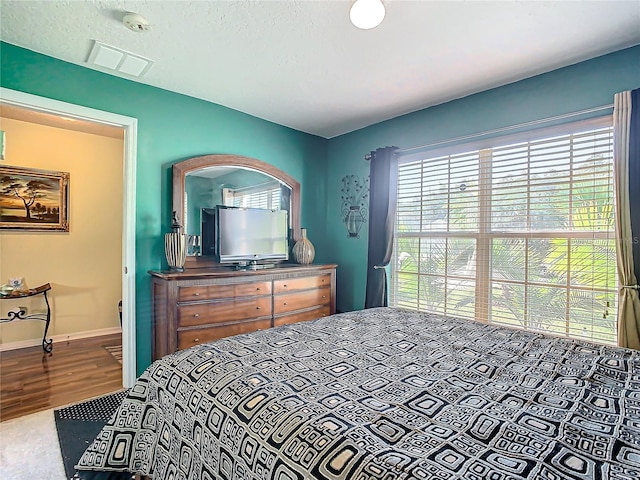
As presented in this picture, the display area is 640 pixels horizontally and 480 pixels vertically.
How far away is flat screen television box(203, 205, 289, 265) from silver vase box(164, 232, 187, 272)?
33cm

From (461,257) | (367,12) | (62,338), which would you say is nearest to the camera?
(367,12)

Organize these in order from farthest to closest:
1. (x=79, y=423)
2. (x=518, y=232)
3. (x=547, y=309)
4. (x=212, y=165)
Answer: (x=212, y=165), (x=518, y=232), (x=547, y=309), (x=79, y=423)

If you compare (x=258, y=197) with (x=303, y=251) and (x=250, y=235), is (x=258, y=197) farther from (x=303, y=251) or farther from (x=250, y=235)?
(x=303, y=251)

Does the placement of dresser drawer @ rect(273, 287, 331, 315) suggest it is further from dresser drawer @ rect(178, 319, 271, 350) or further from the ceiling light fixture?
the ceiling light fixture

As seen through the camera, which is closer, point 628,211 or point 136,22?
point 136,22

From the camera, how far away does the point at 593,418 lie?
3.14 ft

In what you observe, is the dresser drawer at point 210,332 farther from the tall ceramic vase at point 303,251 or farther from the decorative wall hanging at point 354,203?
the decorative wall hanging at point 354,203

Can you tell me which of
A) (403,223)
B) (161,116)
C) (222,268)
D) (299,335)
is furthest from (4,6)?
(403,223)

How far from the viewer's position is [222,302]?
9.09ft

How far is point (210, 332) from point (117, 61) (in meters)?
2.14

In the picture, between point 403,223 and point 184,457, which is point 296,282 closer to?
point 403,223

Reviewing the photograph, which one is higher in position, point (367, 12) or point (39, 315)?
point (367, 12)

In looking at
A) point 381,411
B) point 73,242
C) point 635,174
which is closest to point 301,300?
point 381,411

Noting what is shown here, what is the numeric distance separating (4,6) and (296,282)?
2.72 meters
